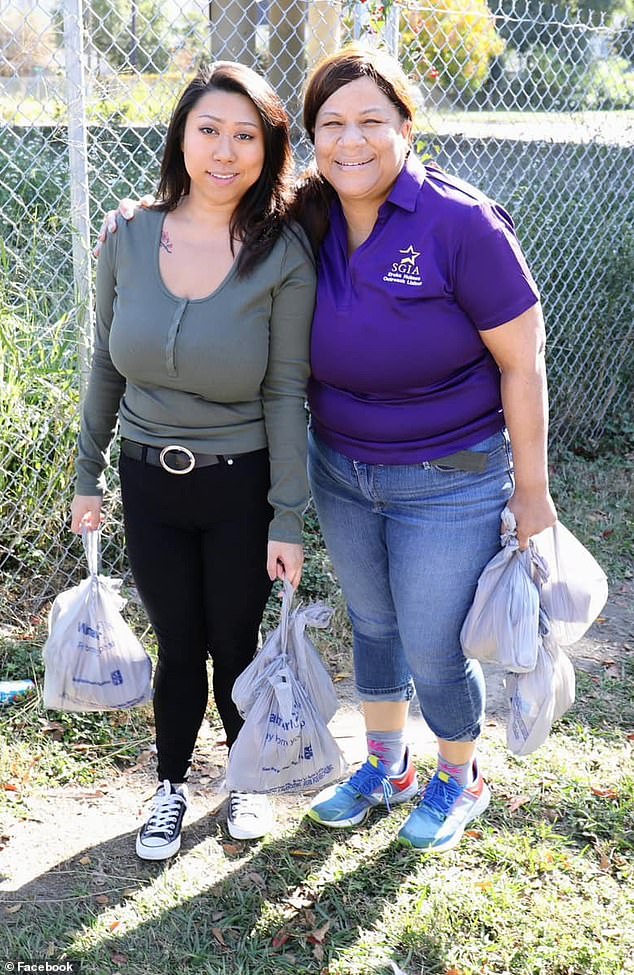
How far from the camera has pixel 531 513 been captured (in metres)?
2.37

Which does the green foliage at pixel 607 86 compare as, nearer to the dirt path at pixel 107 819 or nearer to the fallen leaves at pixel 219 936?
the dirt path at pixel 107 819

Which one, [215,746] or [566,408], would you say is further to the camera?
[566,408]

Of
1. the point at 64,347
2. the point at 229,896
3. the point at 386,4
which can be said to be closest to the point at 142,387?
the point at 229,896

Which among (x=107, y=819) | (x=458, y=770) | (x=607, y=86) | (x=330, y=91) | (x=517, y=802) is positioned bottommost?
(x=107, y=819)

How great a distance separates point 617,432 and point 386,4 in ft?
9.79

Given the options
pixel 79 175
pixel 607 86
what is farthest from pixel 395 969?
pixel 607 86

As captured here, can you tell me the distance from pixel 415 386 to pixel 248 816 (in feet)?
4.34

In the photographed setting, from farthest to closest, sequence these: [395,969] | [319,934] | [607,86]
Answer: [607,86] → [319,934] → [395,969]

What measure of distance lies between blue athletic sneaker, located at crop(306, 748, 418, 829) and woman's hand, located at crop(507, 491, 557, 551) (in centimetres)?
89

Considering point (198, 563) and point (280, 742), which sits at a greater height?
point (198, 563)

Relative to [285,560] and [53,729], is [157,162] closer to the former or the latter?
[53,729]

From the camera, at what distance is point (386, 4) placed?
152 inches

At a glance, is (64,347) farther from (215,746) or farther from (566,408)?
(566,408)

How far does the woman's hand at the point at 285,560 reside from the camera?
240cm
